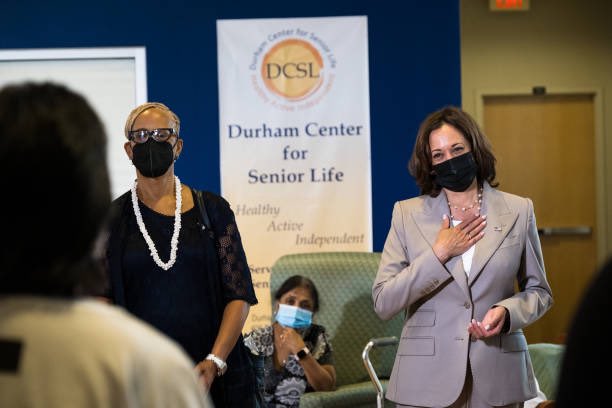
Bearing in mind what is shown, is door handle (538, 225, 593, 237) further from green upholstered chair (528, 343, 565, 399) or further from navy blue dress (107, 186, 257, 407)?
navy blue dress (107, 186, 257, 407)

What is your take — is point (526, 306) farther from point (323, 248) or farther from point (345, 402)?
point (323, 248)

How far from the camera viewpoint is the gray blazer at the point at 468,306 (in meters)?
2.98

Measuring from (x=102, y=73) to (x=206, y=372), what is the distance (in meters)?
3.44

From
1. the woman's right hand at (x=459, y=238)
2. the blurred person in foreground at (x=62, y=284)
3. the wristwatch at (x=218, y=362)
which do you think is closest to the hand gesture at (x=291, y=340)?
the wristwatch at (x=218, y=362)

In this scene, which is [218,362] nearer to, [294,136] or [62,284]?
[62,284]

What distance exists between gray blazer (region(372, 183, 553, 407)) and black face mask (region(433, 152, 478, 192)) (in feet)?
0.29

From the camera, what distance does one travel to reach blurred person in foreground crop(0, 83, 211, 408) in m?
1.05

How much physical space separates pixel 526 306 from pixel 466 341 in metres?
0.21

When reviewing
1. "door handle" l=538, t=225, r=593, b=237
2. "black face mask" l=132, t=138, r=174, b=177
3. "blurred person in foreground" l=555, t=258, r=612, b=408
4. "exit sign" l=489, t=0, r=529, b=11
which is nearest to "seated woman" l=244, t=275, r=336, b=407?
"black face mask" l=132, t=138, r=174, b=177

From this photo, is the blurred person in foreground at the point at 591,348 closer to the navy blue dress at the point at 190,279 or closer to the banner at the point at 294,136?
the navy blue dress at the point at 190,279

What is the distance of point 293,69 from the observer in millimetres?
6008

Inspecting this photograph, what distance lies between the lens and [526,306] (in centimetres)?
300

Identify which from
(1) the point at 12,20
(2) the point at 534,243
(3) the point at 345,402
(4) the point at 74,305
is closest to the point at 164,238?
(2) the point at 534,243

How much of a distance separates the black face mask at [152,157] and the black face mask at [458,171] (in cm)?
89
